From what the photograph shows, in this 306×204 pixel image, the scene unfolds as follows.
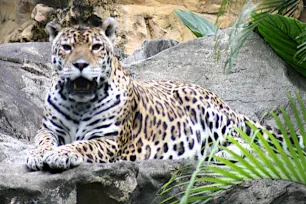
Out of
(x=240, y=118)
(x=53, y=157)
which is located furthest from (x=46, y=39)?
(x=53, y=157)

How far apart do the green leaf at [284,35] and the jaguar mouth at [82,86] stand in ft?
13.2

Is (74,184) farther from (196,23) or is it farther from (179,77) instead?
(196,23)

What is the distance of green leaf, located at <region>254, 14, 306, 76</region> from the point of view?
11.6 meters

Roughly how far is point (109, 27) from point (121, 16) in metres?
8.52

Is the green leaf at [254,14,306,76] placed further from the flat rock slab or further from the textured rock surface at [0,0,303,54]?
the flat rock slab

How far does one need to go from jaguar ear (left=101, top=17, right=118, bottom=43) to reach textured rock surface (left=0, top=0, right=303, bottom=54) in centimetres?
775

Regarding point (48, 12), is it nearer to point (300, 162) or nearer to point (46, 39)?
point (46, 39)

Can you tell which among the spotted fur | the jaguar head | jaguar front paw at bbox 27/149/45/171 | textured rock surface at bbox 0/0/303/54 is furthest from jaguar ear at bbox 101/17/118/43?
textured rock surface at bbox 0/0/303/54

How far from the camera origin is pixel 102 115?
8508mm

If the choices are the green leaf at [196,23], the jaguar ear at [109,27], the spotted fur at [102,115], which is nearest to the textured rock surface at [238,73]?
the green leaf at [196,23]

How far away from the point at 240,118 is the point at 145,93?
4.80 ft

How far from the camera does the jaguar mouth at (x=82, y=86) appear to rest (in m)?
8.13

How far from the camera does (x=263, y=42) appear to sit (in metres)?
12.5

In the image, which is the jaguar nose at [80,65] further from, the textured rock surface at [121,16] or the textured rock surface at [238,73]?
the textured rock surface at [121,16]
